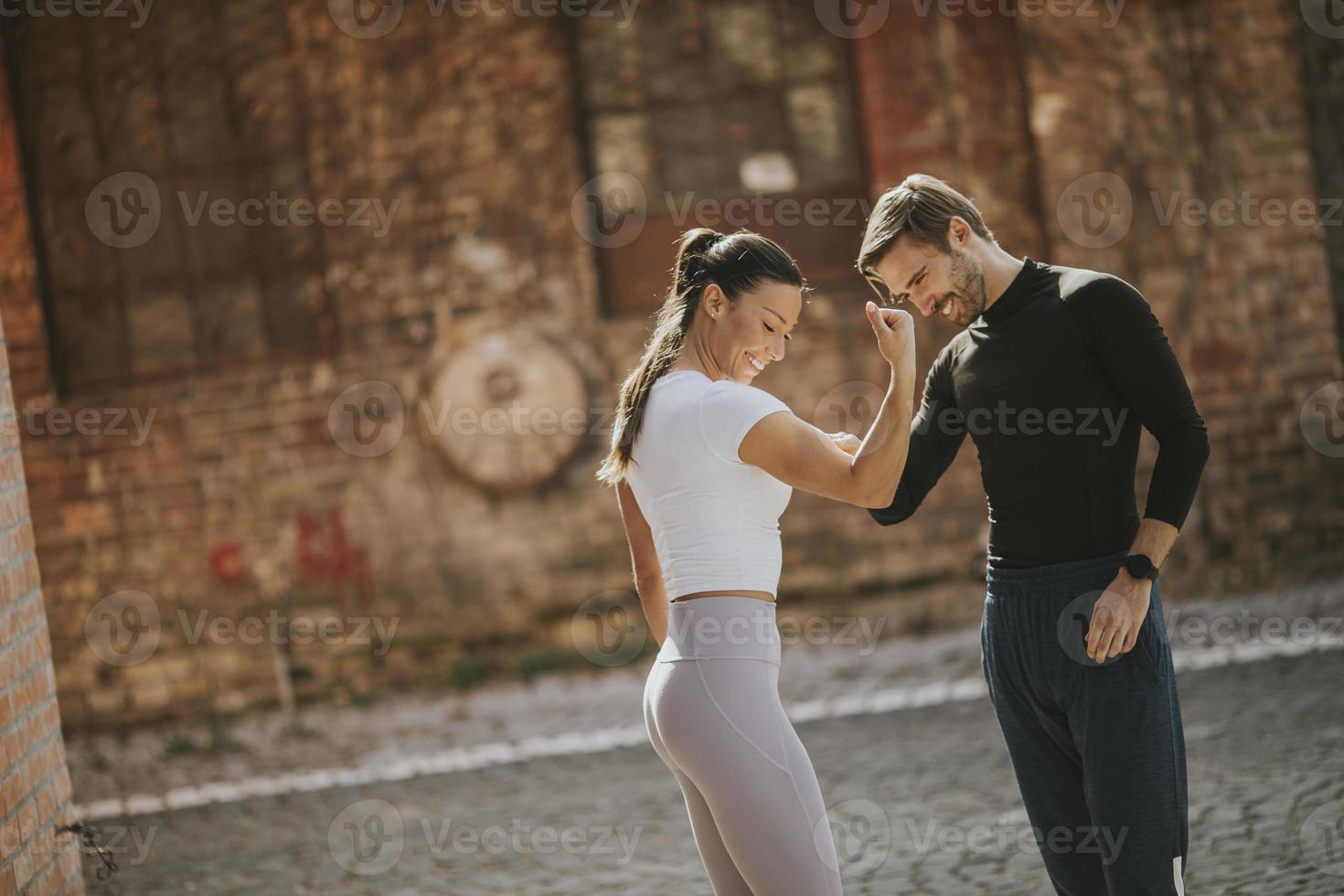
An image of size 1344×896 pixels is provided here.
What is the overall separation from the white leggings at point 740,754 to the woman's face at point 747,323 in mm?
474

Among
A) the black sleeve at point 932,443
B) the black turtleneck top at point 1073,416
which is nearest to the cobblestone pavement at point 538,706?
the black sleeve at point 932,443

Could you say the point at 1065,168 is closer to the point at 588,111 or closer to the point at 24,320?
the point at 588,111

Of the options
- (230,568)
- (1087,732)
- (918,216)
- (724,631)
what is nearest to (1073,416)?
(918,216)

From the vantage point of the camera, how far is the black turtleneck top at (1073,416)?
2486 mm

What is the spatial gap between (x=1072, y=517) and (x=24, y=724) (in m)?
→ 2.72

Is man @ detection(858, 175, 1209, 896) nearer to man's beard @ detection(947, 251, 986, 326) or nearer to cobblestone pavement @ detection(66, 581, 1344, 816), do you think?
man's beard @ detection(947, 251, 986, 326)

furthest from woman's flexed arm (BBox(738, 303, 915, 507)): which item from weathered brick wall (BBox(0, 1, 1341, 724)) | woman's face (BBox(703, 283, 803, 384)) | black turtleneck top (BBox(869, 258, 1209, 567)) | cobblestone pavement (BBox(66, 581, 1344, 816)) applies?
weathered brick wall (BBox(0, 1, 1341, 724))

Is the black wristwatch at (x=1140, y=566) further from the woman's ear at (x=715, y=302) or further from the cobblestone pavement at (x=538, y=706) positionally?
the cobblestone pavement at (x=538, y=706)

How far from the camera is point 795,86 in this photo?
7969 millimetres

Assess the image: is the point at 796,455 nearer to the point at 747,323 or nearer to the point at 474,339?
the point at 747,323

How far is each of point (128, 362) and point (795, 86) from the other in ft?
15.5

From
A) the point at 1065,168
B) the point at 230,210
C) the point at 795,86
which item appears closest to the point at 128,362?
the point at 230,210

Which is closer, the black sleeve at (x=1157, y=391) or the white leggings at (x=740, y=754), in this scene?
the white leggings at (x=740, y=754)

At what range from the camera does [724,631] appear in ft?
7.34
